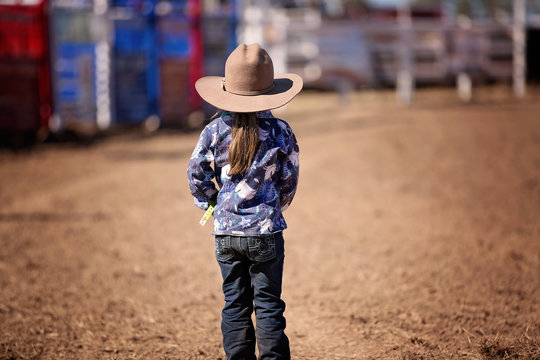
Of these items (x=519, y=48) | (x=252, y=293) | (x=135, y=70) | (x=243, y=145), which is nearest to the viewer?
(x=243, y=145)

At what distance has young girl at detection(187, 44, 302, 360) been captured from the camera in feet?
8.50

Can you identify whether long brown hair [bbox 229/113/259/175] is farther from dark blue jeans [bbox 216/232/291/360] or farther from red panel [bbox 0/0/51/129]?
red panel [bbox 0/0/51/129]

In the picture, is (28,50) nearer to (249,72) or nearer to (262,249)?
(249,72)

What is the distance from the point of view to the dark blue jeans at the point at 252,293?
2625 mm

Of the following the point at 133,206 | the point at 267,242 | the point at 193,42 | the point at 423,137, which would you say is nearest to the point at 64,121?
the point at 193,42

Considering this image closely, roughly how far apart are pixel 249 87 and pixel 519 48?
16.2 meters

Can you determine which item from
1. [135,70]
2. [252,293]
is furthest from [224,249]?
[135,70]

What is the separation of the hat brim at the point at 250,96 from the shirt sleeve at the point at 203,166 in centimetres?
13

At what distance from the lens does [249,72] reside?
8.60 feet

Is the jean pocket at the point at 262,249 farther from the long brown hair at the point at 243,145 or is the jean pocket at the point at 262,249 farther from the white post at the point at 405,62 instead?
the white post at the point at 405,62

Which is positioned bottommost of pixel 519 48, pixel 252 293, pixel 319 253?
pixel 319 253

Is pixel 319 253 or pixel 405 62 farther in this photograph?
pixel 405 62

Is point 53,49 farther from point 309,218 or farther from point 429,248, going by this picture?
point 429,248

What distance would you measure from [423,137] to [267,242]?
8.78 m
